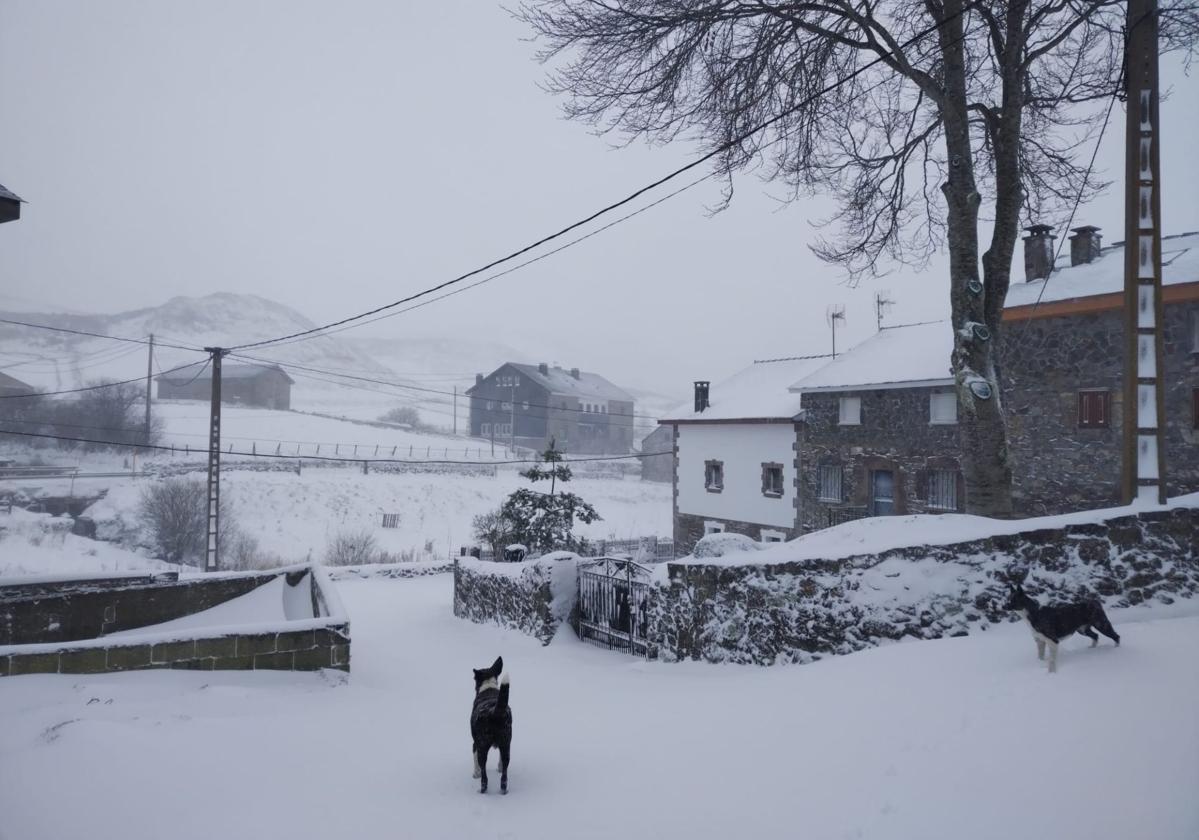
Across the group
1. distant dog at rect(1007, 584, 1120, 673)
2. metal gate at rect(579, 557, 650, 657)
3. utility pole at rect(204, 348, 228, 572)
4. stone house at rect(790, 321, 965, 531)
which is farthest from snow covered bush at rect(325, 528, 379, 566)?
distant dog at rect(1007, 584, 1120, 673)

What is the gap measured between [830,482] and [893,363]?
458 centimetres

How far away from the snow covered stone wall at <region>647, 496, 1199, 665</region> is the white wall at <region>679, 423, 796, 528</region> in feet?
55.3

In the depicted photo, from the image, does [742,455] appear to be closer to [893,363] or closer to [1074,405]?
[893,363]

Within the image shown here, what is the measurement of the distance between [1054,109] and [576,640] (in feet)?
40.9

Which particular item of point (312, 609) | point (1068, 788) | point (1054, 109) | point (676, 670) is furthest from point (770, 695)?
point (1054, 109)

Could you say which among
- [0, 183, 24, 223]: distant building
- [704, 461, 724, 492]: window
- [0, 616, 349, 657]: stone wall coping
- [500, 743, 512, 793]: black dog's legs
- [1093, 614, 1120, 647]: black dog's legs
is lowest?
[500, 743, 512, 793]: black dog's legs

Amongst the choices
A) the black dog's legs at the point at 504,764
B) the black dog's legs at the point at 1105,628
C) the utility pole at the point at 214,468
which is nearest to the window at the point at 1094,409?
the black dog's legs at the point at 1105,628

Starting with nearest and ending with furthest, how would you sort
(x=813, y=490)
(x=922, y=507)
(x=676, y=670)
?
(x=676, y=670), (x=922, y=507), (x=813, y=490)

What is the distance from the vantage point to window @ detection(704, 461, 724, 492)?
27828 mm

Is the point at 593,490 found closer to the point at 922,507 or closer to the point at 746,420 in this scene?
the point at 746,420

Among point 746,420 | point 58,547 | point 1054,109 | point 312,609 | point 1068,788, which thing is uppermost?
point 1054,109

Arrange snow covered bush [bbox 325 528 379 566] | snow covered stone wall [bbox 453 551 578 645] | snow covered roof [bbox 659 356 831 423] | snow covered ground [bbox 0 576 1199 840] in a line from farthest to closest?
snow covered bush [bbox 325 528 379 566]
snow covered roof [bbox 659 356 831 423]
snow covered stone wall [bbox 453 551 578 645]
snow covered ground [bbox 0 576 1199 840]

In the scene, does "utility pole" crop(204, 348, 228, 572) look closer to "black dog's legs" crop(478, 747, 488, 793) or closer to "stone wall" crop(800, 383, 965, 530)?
"black dog's legs" crop(478, 747, 488, 793)

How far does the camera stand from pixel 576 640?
486 inches
